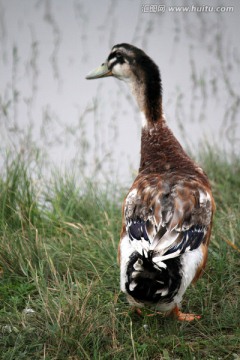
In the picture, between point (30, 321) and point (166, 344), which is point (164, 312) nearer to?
point (166, 344)

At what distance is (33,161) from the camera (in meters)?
6.29

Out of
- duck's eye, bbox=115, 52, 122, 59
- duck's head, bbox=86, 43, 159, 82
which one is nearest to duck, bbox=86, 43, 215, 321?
duck's head, bbox=86, 43, 159, 82

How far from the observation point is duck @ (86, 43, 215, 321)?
13.3 feet

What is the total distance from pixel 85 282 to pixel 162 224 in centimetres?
88

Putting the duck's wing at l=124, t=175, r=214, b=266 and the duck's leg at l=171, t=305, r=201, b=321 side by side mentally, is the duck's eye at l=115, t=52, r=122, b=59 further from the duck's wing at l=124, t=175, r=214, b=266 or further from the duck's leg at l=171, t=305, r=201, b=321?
the duck's leg at l=171, t=305, r=201, b=321

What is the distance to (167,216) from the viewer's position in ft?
14.3

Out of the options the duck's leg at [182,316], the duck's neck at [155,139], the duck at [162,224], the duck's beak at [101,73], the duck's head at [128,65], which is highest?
the duck's head at [128,65]

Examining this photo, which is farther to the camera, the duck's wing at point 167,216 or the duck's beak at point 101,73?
the duck's beak at point 101,73

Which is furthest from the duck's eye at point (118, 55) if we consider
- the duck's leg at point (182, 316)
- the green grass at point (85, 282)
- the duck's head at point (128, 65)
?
the duck's leg at point (182, 316)

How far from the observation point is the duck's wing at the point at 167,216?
420 cm

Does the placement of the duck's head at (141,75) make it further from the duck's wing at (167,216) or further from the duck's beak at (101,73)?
the duck's wing at (167,216)

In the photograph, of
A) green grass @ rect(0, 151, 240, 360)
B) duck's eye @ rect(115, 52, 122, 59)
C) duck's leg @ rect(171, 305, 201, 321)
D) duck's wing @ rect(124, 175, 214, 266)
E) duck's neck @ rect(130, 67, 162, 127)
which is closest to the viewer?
green grass @ rect(0, 151, 240, 360)

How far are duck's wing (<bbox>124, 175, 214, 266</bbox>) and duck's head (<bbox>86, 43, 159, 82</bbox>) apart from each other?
1.09 meters

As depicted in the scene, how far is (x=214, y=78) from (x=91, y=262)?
13.6 ft
